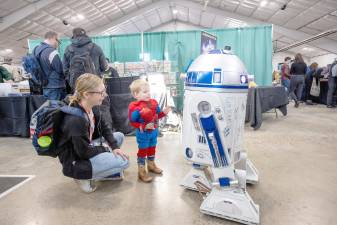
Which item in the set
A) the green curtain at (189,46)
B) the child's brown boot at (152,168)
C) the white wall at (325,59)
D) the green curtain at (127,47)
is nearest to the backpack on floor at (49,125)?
the child's brown boot at (152,168)

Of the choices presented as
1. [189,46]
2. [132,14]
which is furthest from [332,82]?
[132,14]

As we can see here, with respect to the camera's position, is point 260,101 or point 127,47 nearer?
point 260,101

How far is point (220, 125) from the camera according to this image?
129 cm

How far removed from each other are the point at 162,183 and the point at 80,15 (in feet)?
30.3

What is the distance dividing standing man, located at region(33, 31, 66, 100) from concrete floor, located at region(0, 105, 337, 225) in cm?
82

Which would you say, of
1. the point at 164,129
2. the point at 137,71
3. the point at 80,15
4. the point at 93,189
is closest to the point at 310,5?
the point at 137,71

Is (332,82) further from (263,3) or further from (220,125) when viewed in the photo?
(220,125)

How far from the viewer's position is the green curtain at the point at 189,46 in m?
5.43

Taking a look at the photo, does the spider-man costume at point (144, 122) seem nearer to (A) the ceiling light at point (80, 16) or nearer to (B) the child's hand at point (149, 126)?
(B) the child's hand at point (149, 126)

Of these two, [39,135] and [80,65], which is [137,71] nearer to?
[80,65]

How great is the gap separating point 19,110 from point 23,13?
5586 millimetres

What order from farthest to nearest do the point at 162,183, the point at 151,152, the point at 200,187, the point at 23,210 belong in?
the point at 151,152 → the point at 162,183 → the point at 200,187 → the point at 23,210

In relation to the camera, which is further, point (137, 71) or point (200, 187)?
point (137, 71)

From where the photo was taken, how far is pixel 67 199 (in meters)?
1.61
